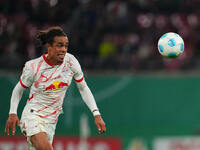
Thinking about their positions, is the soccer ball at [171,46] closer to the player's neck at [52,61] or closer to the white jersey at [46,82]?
the white jersey at [46,82]

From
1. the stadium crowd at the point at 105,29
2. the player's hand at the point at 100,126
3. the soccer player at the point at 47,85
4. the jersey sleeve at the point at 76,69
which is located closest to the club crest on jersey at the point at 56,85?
the soccer player at the point at 47,85

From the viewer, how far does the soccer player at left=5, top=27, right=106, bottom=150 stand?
546 cm

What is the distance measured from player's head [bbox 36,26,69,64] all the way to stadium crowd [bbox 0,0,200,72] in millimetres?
4582

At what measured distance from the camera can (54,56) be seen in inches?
217

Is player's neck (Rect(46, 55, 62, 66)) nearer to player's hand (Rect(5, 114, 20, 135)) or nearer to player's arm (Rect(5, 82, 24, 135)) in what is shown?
player's arm (Rect(5, 82, 24, 135))

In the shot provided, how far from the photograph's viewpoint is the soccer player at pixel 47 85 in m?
5.46

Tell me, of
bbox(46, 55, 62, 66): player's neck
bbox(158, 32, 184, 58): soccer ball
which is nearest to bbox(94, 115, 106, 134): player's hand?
bbox(46, 55, 62, 66): player's neck

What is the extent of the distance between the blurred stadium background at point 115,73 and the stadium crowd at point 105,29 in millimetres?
23

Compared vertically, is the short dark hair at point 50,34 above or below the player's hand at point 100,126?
above

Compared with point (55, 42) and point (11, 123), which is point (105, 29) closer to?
point (55, 42)

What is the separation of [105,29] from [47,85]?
19.3 feet

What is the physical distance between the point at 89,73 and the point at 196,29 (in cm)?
357

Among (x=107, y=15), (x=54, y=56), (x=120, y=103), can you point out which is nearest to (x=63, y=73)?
(x=54, y=56)

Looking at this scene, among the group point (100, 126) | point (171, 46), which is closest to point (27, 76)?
point (100, 126)
